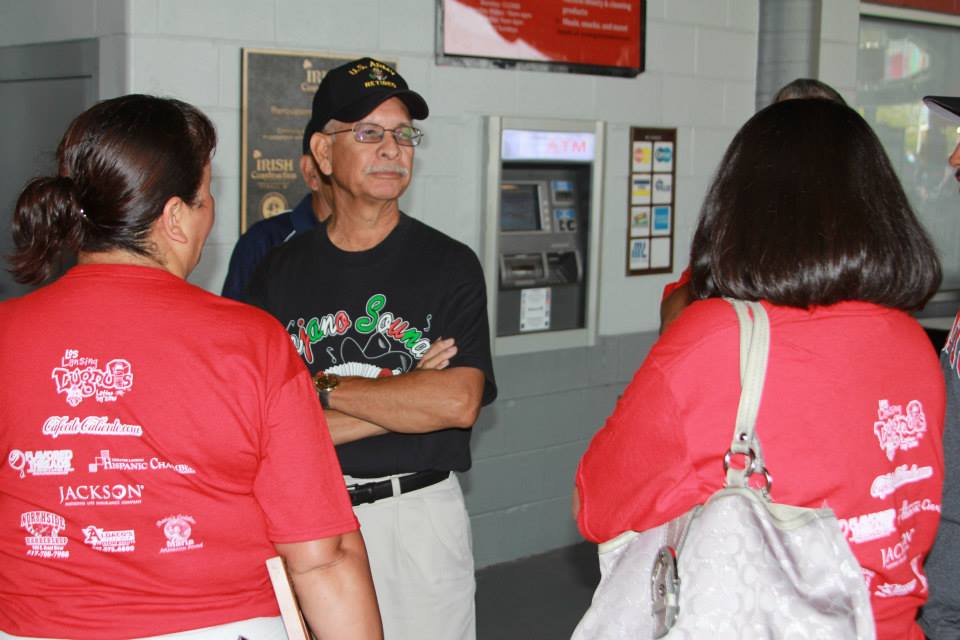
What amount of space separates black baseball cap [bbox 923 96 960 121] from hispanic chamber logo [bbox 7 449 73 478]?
162cm

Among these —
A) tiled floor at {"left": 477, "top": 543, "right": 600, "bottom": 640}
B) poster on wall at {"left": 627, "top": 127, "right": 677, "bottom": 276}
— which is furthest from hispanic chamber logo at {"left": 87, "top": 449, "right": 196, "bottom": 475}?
poster on wall at {"left": 627, "top": 127, "right": 677, "bottom": 276}

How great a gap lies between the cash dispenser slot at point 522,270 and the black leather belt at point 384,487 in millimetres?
1885

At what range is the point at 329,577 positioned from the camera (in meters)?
1.55

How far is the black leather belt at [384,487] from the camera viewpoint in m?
2.26

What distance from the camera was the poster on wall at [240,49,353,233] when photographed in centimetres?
343

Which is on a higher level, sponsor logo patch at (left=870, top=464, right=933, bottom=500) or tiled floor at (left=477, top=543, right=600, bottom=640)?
sponsor logo patch at (left=870, top=464, right=933, bottom=500)

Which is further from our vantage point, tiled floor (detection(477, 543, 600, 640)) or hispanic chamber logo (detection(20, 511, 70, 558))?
tiled floor (detection(477, 543, 600, 640))

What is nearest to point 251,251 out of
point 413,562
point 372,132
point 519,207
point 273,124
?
point 372,132

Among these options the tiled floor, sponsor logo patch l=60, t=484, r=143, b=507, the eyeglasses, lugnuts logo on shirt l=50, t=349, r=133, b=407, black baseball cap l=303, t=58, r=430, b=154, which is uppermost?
black baseball cap l=303, t=58, r=430, b=154

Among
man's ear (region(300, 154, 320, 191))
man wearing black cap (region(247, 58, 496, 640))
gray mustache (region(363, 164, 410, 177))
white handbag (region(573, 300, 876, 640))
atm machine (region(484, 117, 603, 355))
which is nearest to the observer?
white handbag (region(573, 300, 876, 640))

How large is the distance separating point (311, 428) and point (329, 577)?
222 millimetres

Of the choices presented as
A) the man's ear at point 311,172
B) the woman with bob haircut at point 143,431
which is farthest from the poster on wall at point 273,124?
the woman with bob haircut at point 143,431

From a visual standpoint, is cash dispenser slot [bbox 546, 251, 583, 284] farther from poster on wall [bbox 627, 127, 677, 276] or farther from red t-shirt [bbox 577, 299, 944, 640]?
red t-shirt [bbox 577, 299, 944, 640]

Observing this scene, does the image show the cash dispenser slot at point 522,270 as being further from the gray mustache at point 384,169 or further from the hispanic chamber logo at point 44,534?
the hispanic chamber logo at point 44,534
